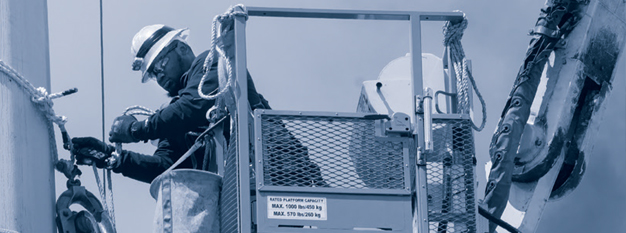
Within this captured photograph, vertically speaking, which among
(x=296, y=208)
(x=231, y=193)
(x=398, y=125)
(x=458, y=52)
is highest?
(x=458, y=52)

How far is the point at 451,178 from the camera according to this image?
1212 cm

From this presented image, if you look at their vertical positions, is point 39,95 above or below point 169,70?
below

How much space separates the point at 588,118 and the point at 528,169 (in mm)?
915

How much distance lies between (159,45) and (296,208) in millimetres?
4052

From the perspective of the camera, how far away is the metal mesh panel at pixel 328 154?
11891mm

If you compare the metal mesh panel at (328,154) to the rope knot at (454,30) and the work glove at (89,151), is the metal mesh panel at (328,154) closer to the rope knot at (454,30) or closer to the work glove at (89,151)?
the rope knot at (454,30)

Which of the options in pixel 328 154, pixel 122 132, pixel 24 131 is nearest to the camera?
pixel 328 154

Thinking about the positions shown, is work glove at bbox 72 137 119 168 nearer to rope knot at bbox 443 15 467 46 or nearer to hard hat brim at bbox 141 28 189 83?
hard hat brim at bbox 141 28 189 83

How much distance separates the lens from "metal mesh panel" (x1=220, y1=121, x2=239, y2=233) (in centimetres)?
1206

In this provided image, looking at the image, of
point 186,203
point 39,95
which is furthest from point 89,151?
point 186,203

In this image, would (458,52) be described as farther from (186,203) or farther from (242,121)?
(186,203)

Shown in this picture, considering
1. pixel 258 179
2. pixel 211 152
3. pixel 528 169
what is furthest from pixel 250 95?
pixel 528 169

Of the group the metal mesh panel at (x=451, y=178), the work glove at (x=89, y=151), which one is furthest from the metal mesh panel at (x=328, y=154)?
the work glove at (x=89, y=151)

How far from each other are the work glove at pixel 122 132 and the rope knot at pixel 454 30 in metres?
3.06
